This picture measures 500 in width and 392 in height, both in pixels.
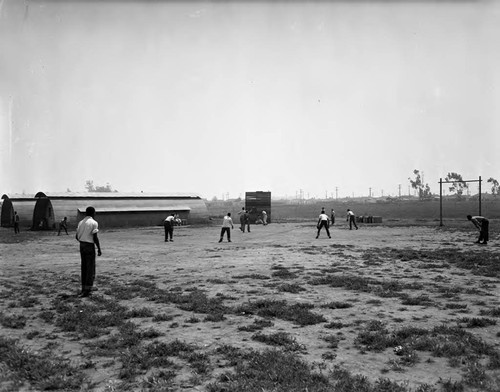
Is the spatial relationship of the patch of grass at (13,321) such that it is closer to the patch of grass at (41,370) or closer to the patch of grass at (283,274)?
the patch of grass at (41,370)

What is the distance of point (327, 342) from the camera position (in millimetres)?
6230

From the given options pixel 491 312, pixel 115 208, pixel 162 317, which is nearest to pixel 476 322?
pixel 491 312

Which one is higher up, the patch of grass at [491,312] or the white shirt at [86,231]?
the white shirt at [86,231]

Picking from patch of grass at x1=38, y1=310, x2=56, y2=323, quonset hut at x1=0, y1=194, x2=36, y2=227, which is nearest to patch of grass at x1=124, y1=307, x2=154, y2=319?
patch of grass at x1=38, y1=310, x2=56, y2=323

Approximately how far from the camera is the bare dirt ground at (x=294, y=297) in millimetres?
5398

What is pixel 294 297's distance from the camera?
9.18m

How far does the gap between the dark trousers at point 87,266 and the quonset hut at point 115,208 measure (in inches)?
1080

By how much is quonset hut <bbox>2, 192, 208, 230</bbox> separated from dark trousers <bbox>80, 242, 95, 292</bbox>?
90.0 feet

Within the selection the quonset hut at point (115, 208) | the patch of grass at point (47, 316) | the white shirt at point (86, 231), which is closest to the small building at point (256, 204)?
the quonset hut at point (115, 208)

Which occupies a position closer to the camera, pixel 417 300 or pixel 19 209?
pixel 417 300

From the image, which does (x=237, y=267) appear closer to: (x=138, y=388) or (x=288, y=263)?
(x=288, y=263)

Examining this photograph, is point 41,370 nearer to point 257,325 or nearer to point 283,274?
point 257,325

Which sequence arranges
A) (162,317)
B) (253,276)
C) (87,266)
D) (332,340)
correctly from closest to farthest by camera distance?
(332,340) → (162,317) → (87,266) → (253,276)

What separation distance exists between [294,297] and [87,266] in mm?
5077
